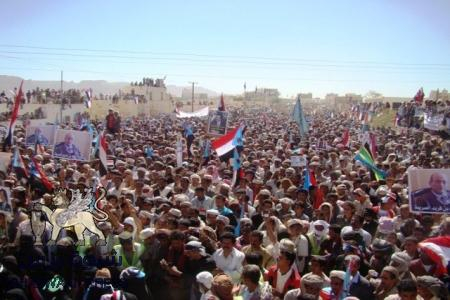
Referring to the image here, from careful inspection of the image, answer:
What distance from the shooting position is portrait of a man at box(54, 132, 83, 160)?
1041 centimetres

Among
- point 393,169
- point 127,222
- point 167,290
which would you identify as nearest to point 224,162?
point 393,169

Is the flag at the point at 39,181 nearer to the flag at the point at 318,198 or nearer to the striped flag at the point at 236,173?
the striped flag at the point at 236,173

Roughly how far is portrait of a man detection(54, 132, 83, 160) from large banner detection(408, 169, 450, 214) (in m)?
6.54

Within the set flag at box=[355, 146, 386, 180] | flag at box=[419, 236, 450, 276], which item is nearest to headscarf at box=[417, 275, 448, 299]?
flag at box=[419, 236, 450, 276]

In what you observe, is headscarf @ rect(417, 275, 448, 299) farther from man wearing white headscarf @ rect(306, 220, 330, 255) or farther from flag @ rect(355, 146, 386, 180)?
flag @ rect(355, 146, 386, 180)

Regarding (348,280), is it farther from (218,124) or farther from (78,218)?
(218,124)

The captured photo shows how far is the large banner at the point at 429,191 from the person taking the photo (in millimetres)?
6439

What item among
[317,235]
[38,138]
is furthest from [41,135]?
[317,235]

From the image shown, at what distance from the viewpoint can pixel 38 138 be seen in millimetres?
13367

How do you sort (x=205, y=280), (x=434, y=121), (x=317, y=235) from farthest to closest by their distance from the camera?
(x=434, y=121) < (x=317, y=235) < (x=205, y=280)

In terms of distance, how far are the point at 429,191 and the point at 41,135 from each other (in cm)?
1039

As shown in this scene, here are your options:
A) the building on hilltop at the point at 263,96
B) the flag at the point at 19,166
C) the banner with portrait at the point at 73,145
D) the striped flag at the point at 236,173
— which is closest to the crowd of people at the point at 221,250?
the flag at the point at 19,166

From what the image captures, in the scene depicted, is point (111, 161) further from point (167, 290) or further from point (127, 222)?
point (167, 290)

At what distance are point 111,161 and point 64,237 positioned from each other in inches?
280
